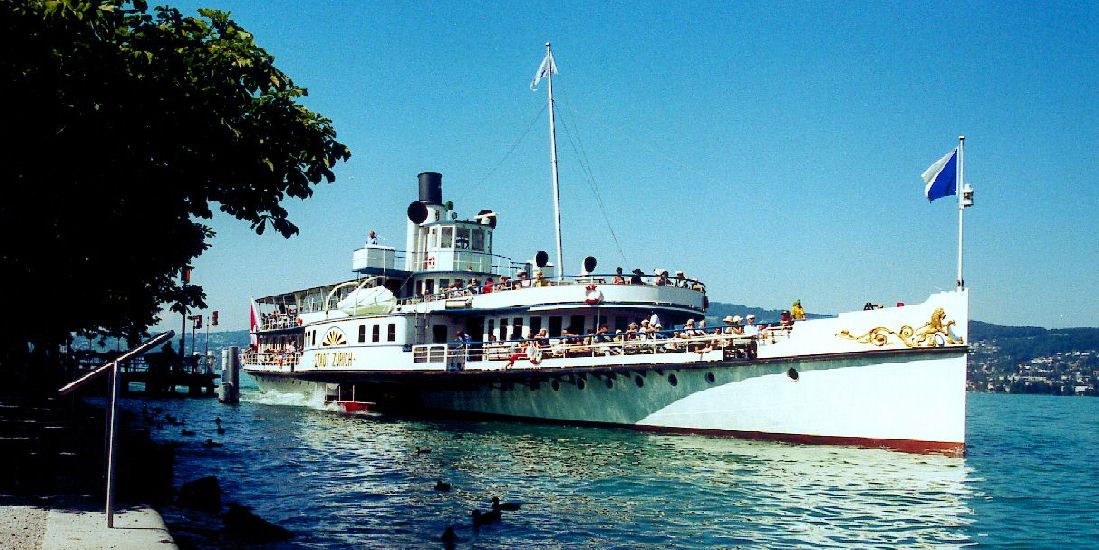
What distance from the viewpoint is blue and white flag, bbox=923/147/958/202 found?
76.5ft

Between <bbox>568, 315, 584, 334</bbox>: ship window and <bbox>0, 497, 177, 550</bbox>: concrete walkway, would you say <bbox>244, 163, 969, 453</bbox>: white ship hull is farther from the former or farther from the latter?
<bbox>0, 497, 177, 550</bbox>: concrete walkway

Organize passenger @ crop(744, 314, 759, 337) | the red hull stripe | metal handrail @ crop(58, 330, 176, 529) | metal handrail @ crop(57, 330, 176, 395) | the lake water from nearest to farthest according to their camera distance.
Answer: metal handrail @ crop(57, 330, 176, 395), metal handrail @ crop(58, 330, 176, 529), the lake water, the red hull stripe, passenger @ crop(744, 314, 759, 337)

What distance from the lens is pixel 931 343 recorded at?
21.7 meters

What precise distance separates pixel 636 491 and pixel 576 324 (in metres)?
13.4

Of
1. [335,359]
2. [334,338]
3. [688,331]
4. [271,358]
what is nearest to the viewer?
[688,331]

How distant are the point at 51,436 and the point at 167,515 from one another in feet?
29.0

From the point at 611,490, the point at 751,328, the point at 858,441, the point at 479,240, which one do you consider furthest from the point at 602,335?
the point at 479,240

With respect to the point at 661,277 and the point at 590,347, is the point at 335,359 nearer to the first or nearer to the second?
the point at 590,347

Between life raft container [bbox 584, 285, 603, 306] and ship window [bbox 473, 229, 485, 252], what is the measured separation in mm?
11133

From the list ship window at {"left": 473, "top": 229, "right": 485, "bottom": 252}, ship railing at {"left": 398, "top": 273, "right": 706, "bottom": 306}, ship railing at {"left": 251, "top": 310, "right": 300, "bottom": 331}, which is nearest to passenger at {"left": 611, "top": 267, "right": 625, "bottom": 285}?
ship railing at {"left": 398, "top": 273, "right": 706, "bottom": 306}

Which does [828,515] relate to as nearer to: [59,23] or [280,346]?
[59,23]

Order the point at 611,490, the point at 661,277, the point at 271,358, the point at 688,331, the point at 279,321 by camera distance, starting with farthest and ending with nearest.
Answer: the point at 279,321
the point at 271,358
the point at 661,277
the point at 688,331
the point at 611,490

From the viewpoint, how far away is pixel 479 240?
3975cm

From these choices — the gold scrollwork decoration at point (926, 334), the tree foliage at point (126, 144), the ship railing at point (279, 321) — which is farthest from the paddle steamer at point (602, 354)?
the tree foliage at point (126, 144)
